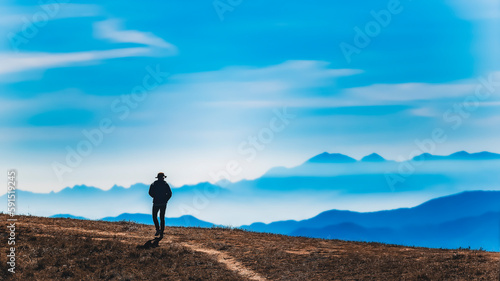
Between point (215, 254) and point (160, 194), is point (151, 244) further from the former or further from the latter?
point (215, 254)

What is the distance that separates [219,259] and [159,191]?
5318 millimetres

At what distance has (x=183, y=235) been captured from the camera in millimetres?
32906

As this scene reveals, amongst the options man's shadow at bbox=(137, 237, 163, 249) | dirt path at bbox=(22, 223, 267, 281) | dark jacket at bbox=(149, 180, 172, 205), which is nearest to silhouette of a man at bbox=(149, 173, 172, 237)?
dark jacket at bbox=(149, 180, 172, 205)

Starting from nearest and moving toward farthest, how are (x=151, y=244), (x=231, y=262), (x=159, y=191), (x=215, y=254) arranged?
1. (x=231, y=262)
2. (x=215, y=254)
3. (x=151, y=244)
4. (x=159, y=191)

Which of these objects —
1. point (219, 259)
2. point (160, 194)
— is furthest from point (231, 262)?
point (160, 194)

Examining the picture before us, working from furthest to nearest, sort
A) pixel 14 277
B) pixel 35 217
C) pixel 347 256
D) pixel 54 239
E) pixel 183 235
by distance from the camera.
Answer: pixel 35 217, pixel 183 235, pixel 54 239, pixel 347 256, pixel 14 277

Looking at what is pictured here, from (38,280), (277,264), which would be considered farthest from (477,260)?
(38,280)

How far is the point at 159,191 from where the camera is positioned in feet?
99.3

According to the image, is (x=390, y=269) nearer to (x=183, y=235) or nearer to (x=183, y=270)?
(x=183, y=270)

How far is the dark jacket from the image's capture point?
30250 millimetres

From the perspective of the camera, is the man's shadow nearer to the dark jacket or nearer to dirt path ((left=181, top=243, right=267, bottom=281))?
dirt path ((left=181, top=243, right=267, bottom=281))

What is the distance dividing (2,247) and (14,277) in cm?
346

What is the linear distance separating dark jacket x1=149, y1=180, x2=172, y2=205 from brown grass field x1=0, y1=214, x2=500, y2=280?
7.50 feet

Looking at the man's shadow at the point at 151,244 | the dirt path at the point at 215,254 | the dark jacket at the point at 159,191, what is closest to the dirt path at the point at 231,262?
the dirt path at the point at 215,254
